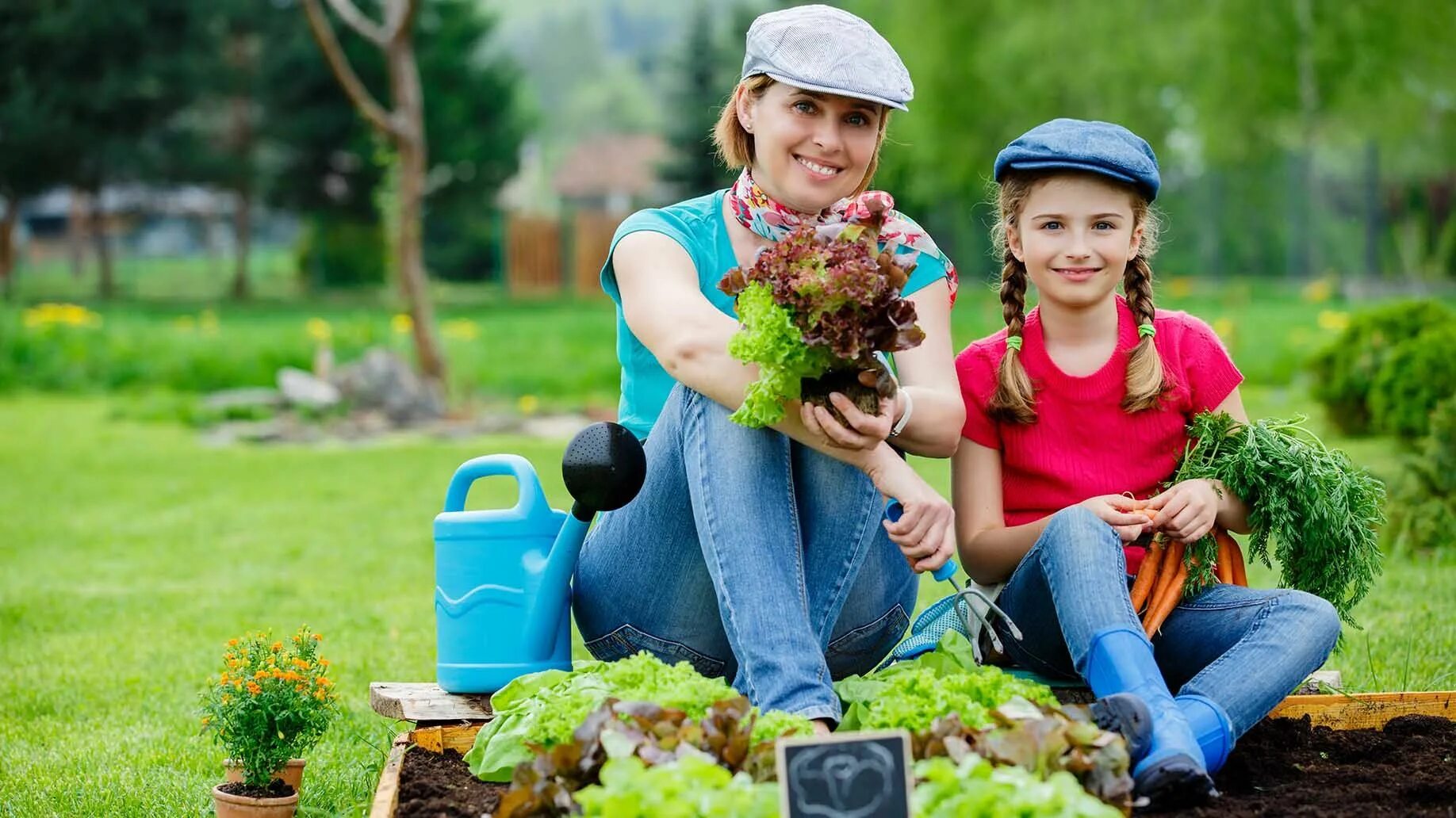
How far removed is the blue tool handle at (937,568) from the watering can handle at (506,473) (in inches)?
27.3

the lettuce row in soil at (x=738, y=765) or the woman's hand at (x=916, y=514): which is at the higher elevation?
the woman's hand at (x=916, y=514)

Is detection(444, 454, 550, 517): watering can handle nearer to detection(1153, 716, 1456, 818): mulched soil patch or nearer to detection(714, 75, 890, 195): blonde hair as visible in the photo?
detection(714, 75, 890, 195): blonde hair

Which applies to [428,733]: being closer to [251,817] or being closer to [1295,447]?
[251,817]

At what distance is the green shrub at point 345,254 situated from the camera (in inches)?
1083

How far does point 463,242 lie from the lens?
93.2 ft

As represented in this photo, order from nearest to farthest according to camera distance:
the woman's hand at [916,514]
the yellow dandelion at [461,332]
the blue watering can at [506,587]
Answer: the woman's hand at [916,514] < the blue watering can at [506,587] < the yellow dandelion at [461,332]

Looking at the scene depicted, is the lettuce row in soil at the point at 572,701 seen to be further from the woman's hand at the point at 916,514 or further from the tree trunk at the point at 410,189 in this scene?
the tree trunk at the point at 410,189

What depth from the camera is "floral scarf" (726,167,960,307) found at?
3.11 meters

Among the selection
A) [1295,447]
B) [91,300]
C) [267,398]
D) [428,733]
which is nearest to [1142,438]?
[1295,447]

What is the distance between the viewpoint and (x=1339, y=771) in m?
2.80

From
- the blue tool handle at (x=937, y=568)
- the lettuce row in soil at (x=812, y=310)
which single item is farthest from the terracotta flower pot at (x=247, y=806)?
the blue tool handle at (x=937, y=568)

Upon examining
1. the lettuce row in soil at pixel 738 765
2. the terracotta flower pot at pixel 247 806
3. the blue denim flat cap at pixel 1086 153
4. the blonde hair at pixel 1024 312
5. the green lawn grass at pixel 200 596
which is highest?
the blue denim flat cap at pixel 1086 153

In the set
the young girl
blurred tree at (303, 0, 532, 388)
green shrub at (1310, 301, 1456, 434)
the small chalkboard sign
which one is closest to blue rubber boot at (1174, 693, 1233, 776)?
the young girl

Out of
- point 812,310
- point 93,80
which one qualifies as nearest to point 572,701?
point 812,310
